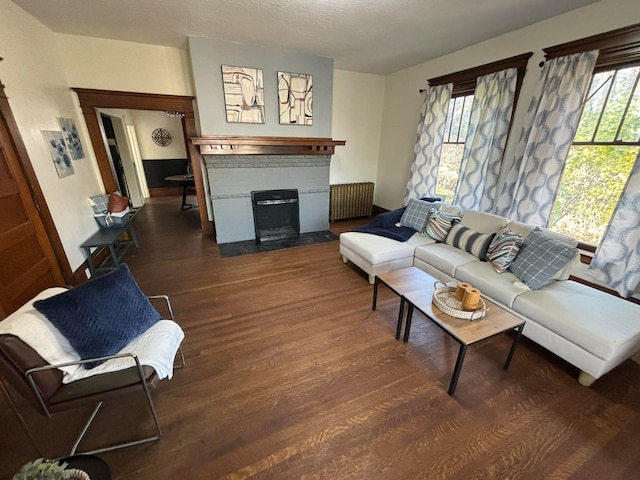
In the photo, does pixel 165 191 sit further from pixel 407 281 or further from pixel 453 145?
pixel 407 281

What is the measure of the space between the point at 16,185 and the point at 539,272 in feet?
14.8

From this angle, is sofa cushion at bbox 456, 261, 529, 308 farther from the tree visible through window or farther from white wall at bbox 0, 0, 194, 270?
white wall at bbox 0, 0, 194, 270

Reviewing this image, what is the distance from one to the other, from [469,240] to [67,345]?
3317 millimetres

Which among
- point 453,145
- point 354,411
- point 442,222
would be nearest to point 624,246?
point 442,222

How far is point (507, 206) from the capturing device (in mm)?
3133

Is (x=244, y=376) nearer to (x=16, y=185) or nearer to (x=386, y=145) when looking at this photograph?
(x=16, y=185)

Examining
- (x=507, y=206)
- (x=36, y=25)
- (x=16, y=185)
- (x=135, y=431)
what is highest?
(x=36, y=25)

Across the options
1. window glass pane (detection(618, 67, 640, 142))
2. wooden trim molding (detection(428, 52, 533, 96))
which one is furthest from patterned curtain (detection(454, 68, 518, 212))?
window glass pane (detection(618, 67, 640, 142))

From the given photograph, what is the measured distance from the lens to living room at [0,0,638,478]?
7.47 ft

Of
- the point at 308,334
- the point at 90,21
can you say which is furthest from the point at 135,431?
the point at 90,21

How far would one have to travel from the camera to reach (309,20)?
270 cm

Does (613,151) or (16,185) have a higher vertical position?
(613,151)

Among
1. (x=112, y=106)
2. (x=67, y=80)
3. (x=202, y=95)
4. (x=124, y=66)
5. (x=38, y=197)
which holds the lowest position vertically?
(x=38, y=197)

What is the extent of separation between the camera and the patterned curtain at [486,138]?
3.04 metres
